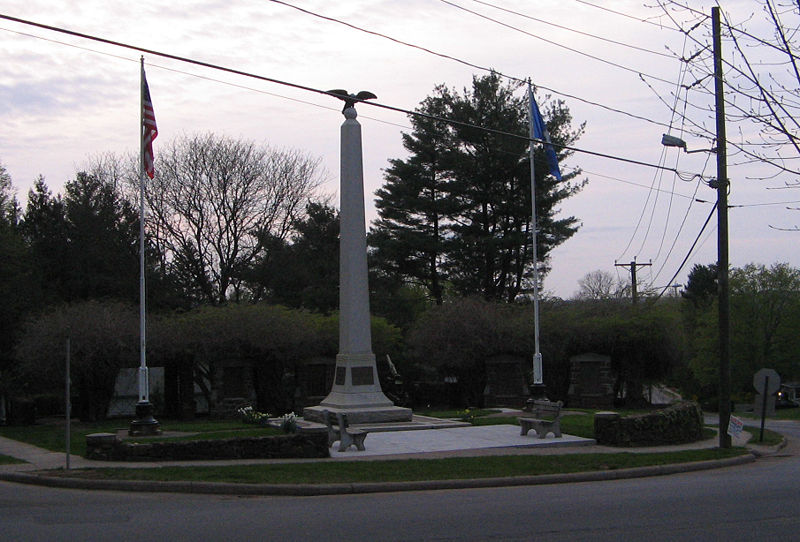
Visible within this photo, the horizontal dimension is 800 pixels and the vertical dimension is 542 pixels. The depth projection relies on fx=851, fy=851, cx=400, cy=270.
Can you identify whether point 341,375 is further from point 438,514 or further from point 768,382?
point 438,514

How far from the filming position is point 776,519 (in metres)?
9.96

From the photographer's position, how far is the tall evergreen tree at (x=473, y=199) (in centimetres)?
4738

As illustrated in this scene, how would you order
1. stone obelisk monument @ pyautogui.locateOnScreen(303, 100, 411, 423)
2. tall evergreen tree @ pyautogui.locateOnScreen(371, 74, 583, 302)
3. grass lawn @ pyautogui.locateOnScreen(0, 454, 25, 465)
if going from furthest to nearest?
tall evergreen tree @ pyautogui.locateOnScreen(371, 74, 583, 302) → stone obelisk monument @ pyautogui.locateOnScreen(303, 100, 411, 423) → grass lawn @ pyautogui.locateOnScreen(0, 454, 25, 465)

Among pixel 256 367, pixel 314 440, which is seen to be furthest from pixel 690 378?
pixel 314 440

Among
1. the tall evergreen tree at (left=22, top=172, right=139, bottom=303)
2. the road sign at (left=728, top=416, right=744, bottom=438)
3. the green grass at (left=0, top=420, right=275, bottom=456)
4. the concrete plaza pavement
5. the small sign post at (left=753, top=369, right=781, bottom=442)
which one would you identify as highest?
the tall evergreen tree at (left=22, top=172, right=139, bottom=303)

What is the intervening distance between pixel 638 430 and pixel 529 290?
99.4 feet

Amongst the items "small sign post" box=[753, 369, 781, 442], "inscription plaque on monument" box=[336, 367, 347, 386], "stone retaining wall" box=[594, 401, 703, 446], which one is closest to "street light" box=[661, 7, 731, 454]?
"stone retaining wall" box=[594, 401, 703, 446]

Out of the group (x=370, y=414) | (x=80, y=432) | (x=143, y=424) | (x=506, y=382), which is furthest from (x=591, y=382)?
(x=80, y=432)

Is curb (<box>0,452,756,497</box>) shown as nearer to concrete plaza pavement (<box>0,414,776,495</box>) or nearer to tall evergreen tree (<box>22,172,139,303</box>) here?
concrete plaza pavement (<box>0,414,776,495</box>)

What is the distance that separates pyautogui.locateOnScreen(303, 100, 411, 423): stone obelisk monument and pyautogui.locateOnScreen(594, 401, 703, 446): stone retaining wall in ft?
18.9

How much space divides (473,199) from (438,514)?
128 ft

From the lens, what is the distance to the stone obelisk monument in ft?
73.2

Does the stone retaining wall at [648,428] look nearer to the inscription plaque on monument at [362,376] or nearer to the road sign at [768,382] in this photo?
the road sign at [768,382]

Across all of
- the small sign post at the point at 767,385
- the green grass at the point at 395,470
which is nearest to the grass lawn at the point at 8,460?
the green grass at the point at 395,470
